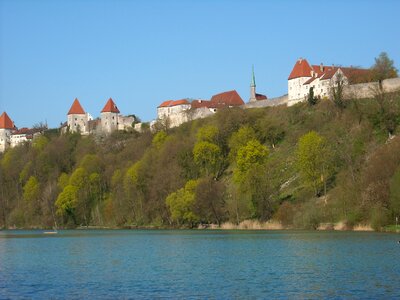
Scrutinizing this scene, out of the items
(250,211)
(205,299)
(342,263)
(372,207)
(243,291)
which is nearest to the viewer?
(205,299)

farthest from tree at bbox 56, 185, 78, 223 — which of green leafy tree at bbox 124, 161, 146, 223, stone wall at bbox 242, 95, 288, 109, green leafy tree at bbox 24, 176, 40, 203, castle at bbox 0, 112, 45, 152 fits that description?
castle at bbox 0, 112, 45, 152

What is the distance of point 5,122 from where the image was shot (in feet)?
599

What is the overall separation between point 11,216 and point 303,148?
6314 cm

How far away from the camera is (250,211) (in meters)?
78.2

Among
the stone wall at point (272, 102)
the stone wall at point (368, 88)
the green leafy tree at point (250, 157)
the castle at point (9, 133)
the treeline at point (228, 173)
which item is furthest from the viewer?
the castle at point (9, 133)

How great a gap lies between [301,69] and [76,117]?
68563 mm

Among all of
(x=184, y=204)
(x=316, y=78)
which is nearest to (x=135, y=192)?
(x=184, y=204)

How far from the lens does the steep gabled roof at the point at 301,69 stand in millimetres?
114944

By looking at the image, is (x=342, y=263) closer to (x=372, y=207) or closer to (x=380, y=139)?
(x=372, y=207)

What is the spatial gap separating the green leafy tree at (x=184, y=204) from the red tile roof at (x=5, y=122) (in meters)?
106

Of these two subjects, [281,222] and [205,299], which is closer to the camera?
[205,299]

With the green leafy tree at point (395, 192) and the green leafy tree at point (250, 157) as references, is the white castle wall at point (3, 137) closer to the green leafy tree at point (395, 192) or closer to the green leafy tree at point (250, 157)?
the green leafy tree at point (250, 157)

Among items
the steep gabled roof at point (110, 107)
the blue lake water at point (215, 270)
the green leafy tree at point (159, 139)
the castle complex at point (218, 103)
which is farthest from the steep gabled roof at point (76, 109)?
the blue lake water at point (215, 270)

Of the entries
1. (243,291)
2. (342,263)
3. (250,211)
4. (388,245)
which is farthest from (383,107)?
(243,291)
